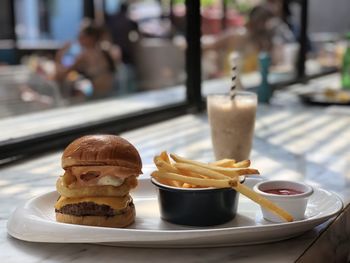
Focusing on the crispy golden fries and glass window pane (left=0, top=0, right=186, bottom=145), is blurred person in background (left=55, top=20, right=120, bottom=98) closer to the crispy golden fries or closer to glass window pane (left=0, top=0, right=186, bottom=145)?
glass window pane (left=0, top=0, right=186, bottom=145)

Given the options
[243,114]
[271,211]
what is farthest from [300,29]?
[271,211]

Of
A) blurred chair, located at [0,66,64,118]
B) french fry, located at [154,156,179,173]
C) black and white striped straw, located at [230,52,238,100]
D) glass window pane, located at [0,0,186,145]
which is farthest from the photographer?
blurred chair, located at [0,66,64,118]

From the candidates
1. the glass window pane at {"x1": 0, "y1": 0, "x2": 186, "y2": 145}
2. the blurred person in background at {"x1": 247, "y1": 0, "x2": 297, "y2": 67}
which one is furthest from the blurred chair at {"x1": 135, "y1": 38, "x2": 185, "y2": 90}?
the blurred person in background at {"x1": 247, "y1": 0, "x2": 297, "y2": 67}

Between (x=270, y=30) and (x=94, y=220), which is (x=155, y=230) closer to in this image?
(x=94, y=220)

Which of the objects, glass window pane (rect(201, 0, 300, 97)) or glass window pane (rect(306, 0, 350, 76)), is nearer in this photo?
glass window pane (rect(201, 0, 300, 97))

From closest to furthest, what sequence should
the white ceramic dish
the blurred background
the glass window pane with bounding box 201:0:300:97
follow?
the white ceramic dish
the blurred background
the glass window pane with bounding box 201:0:300:97

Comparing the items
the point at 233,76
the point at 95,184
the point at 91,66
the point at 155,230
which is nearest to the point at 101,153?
the point at 95,184

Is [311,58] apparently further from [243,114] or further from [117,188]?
[117,188]
